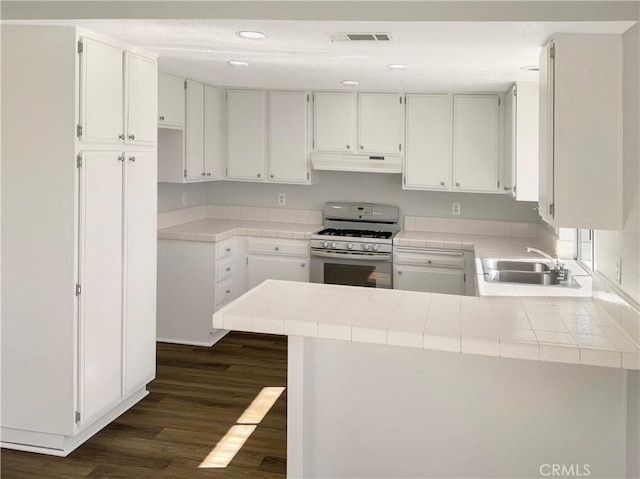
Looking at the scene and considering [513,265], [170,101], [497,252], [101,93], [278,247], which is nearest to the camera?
[101,93]

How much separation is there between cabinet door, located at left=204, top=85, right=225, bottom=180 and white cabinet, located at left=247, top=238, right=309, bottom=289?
753mm

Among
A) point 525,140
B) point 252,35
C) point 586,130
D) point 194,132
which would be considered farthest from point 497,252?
point 194,132

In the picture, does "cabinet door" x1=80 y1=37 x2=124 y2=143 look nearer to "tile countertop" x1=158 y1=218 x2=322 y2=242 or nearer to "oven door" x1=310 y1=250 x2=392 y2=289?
"tile countertop" x1=158 y1=218 x2=322 y2=242

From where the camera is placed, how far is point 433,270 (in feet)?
17.2

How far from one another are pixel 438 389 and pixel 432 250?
103 inches

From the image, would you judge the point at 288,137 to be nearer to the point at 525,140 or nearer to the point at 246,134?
the point at 246,134

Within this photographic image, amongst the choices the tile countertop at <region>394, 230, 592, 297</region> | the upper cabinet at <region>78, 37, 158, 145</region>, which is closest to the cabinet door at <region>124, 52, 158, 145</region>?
the upper cabinet at <region>78, 37, 158, 145</region>

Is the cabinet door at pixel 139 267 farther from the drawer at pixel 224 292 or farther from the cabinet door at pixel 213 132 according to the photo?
the cabinet door at pixel 213 132

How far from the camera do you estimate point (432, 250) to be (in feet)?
17.2

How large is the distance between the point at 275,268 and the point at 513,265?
2.18 meters

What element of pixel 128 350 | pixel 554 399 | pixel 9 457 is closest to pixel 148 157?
pixel 128 350

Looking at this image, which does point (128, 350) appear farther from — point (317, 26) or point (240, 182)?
point (240, 182)

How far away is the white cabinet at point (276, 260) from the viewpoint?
561 cm

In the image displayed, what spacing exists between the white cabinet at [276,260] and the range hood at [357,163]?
750 millimetres
